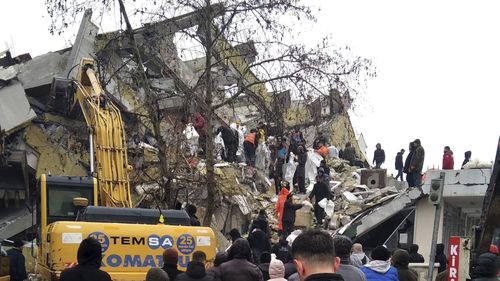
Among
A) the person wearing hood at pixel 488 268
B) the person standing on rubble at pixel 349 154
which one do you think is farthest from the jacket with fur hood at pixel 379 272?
the person standing on rubble at pixel 349 154

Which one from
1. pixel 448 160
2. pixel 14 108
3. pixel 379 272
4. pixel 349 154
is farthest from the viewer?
pixel 349 154

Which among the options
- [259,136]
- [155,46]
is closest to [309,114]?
[155,46]

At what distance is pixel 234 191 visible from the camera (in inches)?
879

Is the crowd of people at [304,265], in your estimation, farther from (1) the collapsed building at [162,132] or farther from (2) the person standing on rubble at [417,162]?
(2) the person standing on rubble at [417,162]

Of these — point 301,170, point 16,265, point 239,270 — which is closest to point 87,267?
point 239,270

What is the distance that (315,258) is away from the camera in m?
3.80

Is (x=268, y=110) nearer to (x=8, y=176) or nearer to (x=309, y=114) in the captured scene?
(x=309, y=114)

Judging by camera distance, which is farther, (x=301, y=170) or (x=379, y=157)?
(x=379, y=157)

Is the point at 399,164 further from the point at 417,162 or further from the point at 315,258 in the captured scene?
the point at 315,258

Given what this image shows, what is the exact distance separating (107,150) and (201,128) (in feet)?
12.5

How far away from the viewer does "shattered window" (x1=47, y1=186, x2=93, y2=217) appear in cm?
1336

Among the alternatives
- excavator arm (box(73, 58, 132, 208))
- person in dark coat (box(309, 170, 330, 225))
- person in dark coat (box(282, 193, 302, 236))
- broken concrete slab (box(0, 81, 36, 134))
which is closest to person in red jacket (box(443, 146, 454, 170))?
person in dark coat (box(309, 170, 330, 225))

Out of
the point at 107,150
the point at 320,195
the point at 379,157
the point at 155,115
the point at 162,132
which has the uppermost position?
the point at 155,115

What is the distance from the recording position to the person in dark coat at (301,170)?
2248 cm
